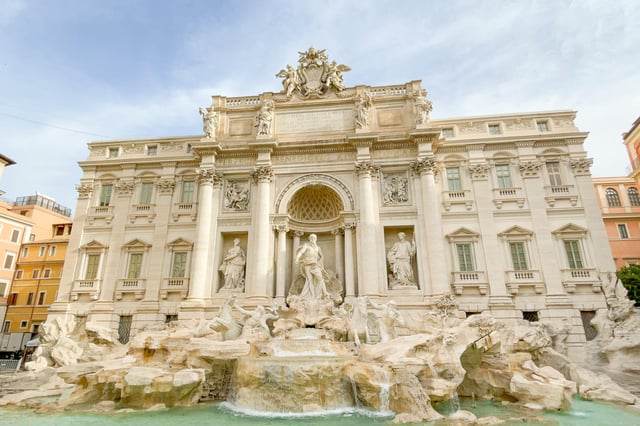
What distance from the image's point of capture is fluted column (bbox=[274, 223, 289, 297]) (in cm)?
1852

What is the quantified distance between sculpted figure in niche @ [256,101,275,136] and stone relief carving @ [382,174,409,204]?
7.36 meters

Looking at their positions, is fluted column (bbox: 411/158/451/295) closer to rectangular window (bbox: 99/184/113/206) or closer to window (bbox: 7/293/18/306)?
rectangular window (bbox: 99/184/113/206)

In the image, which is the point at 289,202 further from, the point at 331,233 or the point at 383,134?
the point at 383,134

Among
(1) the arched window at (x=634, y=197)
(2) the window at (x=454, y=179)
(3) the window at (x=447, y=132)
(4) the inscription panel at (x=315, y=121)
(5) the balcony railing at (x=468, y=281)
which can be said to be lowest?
(5) the balcony railing at (x=468, y=281)

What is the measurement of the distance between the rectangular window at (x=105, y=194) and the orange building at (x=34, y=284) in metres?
12.2

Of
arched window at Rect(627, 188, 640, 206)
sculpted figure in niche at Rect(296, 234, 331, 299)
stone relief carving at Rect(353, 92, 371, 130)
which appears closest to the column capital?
sculpted figure in niche at Rect(296, 234, 331, 299)

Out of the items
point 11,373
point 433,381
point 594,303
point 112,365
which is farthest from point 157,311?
point 594,303

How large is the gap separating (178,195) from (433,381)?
56.7 ft

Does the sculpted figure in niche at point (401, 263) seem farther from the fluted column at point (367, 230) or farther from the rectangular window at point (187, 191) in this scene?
the rectangular window at point (187, 191)

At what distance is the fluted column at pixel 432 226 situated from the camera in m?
17.4

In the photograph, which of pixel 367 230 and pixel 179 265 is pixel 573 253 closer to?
pixel 367 230

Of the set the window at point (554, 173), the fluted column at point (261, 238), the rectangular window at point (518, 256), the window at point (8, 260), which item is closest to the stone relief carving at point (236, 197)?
the fluted column at point (261, 238)

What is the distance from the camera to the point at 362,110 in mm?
20438

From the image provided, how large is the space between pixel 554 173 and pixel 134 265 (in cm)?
2414
